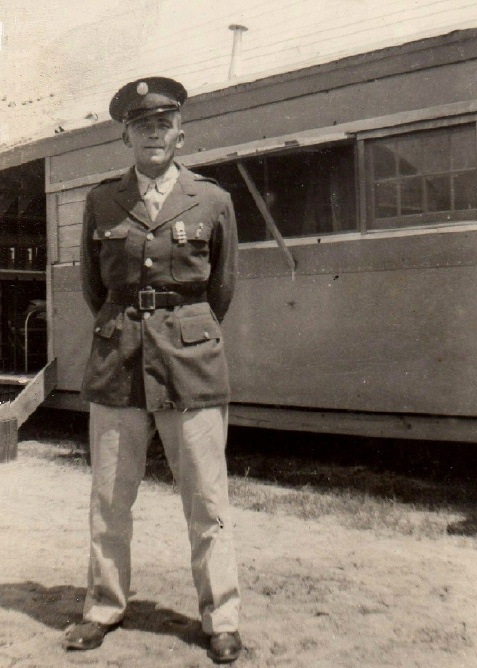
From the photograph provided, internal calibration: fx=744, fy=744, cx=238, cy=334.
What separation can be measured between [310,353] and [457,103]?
6.27 feet

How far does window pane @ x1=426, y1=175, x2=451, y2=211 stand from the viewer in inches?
186

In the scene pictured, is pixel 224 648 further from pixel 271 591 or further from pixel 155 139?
pixel 155 139

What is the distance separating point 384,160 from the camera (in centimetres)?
495

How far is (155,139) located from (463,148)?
262 cm

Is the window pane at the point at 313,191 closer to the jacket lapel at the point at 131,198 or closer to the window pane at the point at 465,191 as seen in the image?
the window pane at the point at 465,191

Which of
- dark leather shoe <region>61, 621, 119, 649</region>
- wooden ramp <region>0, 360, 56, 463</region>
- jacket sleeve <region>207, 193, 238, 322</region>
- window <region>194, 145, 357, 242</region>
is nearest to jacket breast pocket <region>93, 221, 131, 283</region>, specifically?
jacket sleeve <region>207, 193, 238, 322</region>

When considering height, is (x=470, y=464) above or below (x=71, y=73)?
below

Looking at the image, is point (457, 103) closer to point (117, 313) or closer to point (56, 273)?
point (117, 313)

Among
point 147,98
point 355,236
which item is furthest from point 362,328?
point 147,98

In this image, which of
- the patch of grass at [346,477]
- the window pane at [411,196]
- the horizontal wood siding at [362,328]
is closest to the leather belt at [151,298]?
the patch of grass at [346,477]

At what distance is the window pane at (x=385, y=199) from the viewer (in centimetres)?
494

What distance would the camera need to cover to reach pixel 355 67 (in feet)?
16.6

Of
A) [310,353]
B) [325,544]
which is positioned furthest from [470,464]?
[325,544]

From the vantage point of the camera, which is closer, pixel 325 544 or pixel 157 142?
pixel 157 142
